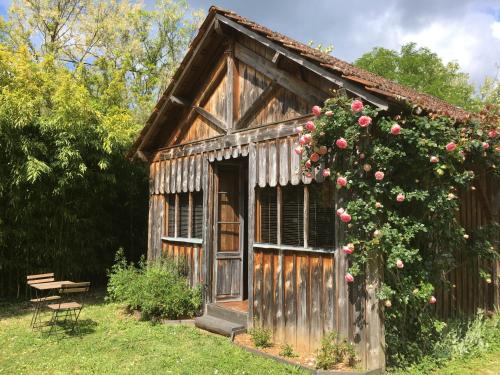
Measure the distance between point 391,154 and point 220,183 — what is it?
13.6 ft

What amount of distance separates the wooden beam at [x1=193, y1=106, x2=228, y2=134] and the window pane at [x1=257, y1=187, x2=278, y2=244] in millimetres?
1682

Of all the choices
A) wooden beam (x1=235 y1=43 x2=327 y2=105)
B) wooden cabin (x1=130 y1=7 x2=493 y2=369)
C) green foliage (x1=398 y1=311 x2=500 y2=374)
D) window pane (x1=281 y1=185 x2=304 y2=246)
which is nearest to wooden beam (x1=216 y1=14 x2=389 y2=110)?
wooden cabin (x1=130 y1=7 x2=493 y2=369)

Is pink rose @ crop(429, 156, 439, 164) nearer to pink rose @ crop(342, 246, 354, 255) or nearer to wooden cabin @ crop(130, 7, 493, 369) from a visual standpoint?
wooden cabin @ crop(130, 7, 493, 369)

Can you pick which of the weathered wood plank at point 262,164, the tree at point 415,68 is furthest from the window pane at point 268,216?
the tree at point 415,68

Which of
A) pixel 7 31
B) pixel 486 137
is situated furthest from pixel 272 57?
pixel 7 31

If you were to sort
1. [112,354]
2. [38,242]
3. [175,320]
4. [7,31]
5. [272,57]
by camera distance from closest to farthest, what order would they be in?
[112,354]
[272,57]
[175,320]
[38,242]
[7,31]

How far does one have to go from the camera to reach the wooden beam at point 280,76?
20.2 feet

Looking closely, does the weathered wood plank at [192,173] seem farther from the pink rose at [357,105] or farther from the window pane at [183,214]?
the pink rose at [357,105]

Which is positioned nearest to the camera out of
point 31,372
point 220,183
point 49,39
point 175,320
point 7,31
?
point 31,372

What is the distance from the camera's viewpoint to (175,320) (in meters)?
7.93

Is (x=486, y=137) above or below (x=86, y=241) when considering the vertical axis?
above

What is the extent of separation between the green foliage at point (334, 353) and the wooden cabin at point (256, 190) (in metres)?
0.11

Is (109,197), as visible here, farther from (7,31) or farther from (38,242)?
(7,31)

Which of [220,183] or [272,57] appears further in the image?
[220,183]
